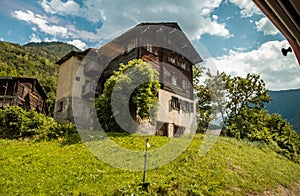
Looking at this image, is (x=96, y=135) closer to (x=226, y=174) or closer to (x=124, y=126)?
(x=124, y=126)

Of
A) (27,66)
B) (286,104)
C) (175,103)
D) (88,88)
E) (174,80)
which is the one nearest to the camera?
(175,103)

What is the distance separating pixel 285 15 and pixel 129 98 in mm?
18178

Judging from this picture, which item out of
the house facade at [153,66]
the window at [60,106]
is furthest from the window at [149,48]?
the window at [60,106]

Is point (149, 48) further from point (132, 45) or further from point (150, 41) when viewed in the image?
point (132, 45)

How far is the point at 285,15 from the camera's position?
1655mm

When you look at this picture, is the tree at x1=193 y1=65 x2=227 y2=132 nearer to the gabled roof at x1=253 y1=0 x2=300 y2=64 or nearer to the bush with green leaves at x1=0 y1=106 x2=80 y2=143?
the bush with green leaves at x1=0 y1=106 x2=80 y2=143

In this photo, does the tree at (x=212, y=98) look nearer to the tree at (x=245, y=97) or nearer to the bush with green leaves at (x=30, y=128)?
the tree at (x=245, y=97)

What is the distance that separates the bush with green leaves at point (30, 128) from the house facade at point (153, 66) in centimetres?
783

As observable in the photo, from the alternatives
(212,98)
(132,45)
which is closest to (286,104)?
(212,98)

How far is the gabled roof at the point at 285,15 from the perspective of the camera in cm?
156

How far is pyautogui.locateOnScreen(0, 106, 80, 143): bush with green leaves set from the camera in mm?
16891

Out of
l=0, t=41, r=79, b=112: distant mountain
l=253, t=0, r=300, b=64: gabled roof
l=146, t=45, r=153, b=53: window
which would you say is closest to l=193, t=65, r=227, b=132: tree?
l=146, t=45, r=153, b=53: window

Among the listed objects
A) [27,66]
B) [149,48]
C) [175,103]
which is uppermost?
[27,66]

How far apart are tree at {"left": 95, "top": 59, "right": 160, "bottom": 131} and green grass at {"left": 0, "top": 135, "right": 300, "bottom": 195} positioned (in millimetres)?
2955
